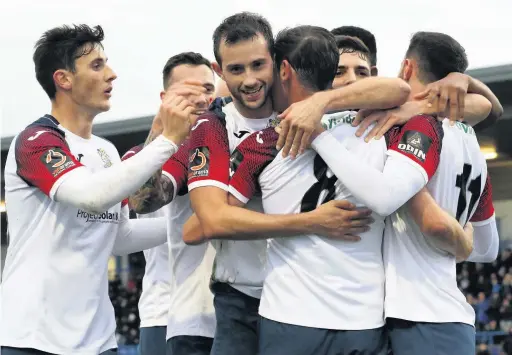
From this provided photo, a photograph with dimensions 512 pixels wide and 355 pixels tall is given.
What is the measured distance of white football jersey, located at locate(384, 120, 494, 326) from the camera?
376 centimetres

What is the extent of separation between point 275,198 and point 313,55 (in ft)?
2.02

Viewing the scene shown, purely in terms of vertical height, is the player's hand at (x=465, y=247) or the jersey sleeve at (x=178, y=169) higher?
the jersey sleeve at (x=178, y=169)

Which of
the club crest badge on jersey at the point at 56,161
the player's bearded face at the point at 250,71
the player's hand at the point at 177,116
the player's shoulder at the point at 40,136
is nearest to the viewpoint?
the player's bearded face at the point at 250,71

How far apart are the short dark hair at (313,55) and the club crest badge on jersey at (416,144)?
412mm

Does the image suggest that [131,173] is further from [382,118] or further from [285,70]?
[382,118]

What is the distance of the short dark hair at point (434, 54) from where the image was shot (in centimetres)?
418

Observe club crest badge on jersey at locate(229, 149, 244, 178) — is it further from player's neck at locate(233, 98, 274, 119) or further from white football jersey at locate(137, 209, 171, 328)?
white football jersey at locate(137, 209, 171, 328)

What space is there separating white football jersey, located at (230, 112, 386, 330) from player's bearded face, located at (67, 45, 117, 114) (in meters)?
1.21

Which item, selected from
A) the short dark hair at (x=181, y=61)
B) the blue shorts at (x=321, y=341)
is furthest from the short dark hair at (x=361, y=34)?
the blue shorts at (x=321, y=341)

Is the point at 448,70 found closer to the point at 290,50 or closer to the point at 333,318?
the point at 290,50

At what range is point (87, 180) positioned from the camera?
418cm

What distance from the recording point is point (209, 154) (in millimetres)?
4020

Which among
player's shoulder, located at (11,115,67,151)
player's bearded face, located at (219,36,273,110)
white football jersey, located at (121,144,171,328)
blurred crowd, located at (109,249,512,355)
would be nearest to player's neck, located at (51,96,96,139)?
player's shoulder, located at (11,115,67,151)

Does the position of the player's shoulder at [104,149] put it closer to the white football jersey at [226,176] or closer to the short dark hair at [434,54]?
the white football jersey at [226,176]
